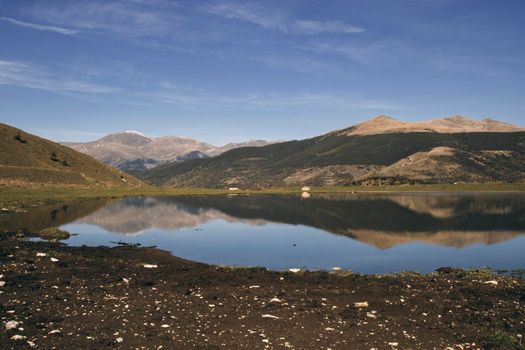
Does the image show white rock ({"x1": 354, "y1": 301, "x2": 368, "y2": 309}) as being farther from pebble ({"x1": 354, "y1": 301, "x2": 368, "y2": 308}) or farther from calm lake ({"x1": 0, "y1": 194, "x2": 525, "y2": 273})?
calm lake ({"x1": 0, "y1": 194, "x2": 525, "y2": 273})

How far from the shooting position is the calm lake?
2040 inches

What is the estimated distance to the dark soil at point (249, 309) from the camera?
21203 millimetres

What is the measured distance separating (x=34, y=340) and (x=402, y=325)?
18.1m

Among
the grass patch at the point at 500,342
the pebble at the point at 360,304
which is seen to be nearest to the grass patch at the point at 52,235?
the pebble at the point at 360,304

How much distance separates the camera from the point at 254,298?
29312mm

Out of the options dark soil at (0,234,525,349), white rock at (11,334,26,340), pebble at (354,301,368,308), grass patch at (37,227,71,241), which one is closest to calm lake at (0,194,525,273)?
grass patch at (37,227,71,241)

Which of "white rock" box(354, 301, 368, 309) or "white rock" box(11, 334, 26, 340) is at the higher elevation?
"white rock" box(354, 301, 368, 309)

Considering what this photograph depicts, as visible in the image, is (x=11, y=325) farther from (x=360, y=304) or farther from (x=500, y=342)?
(x=500, y=342)

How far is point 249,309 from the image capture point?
87.7 ft

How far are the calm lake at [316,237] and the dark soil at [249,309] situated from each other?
12.4 m

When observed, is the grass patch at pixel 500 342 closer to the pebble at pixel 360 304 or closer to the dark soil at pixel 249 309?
the dark soil at pixel 249 309

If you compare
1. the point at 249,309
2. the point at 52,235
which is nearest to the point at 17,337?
the point at 249,309

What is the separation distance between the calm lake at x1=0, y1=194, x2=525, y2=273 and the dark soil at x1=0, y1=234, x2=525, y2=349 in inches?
489

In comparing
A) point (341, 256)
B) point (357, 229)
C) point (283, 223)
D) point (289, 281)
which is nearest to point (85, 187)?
point (283, 223)
